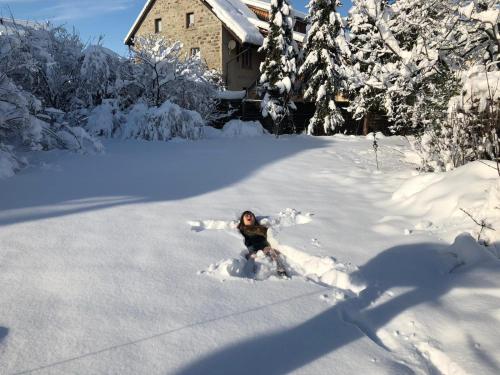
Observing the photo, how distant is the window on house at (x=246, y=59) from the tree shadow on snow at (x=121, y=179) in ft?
44.2

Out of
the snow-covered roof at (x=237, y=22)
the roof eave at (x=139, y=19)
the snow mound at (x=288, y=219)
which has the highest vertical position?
the roof eave at (x=139, y=19)

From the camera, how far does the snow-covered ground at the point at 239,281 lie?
6.37ft

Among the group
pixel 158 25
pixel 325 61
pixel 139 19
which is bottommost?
pixel 325 61

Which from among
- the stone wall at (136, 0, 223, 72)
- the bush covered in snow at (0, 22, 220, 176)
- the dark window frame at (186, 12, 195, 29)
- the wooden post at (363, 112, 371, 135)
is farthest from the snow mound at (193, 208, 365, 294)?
the dark window frame at (186, 12, 195, 29)

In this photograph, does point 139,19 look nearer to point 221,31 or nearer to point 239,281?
point 221,31

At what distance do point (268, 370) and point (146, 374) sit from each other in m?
0.57

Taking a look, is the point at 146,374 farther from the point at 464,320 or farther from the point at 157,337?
the point at 464,320

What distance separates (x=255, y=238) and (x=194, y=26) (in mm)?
20078

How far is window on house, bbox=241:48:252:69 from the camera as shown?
21219 millimetres

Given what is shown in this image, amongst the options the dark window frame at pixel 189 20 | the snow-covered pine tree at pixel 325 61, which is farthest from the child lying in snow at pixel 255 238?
the dark window frame at pixel 189 20

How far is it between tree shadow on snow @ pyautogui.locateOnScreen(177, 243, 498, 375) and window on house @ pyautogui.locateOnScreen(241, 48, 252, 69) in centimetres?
1935

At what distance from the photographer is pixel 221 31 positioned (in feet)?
65.6

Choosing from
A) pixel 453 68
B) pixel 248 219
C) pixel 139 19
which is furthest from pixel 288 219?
pixel 139 19

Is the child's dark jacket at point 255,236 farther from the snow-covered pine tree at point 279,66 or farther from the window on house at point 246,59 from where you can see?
the window on house at point 246,59
